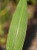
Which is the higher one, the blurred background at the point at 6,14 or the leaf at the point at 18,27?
the leaf at the point at 18,27

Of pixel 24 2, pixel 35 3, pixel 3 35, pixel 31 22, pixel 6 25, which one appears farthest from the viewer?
pixel 35 3

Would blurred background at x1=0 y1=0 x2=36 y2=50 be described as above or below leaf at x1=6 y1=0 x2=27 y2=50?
below

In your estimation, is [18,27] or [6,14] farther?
[6,14]

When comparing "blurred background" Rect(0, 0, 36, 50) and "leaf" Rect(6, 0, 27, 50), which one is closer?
"leaf" Rect(6, 0, 27, 50)

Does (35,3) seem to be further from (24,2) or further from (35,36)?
(24,2)

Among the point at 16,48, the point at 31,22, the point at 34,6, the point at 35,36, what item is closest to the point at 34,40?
the point at 35,36

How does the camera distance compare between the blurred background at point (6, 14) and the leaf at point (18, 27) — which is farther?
the blurred background at point (6, 14)

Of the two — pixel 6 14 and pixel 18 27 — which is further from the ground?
pixel 18 27

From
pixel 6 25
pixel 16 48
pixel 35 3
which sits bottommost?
pixel 6 25
